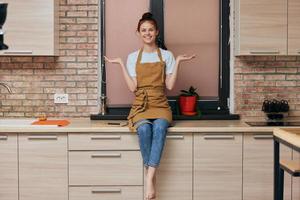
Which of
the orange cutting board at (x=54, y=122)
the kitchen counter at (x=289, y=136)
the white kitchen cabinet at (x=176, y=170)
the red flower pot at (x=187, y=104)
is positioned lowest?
the white kitchen cabinet at (x=176, y=170)

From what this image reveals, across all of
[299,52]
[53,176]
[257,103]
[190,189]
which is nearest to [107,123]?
[53,176]

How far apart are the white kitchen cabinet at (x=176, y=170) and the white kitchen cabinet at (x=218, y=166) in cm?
6

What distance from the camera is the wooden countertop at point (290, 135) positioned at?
112 inches

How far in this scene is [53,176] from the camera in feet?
13.3

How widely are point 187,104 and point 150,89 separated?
52 centimetres

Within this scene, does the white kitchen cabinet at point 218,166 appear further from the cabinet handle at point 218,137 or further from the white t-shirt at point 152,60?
the white t-shirt at point 152,60

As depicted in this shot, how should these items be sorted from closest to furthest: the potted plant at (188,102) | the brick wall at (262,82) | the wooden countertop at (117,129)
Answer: the wooden countertop at (117,129)
the potted plant at (188,102)
the brick wall at (262,82)

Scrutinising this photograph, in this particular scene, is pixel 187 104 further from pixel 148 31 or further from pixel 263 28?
pixel 263 28

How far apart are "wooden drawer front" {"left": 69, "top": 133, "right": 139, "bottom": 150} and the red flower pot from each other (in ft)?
2.29

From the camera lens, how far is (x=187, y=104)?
4.53 metres

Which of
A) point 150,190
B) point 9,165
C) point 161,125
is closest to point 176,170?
point 150,190

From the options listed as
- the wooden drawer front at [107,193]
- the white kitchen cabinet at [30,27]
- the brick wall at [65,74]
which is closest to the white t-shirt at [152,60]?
the brick wall at [65,74]

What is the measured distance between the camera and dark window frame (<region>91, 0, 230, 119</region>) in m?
4.64


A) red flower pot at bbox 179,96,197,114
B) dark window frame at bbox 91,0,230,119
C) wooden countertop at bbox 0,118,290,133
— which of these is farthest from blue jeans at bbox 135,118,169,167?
dark window frame at bbox 91,0,230,119
